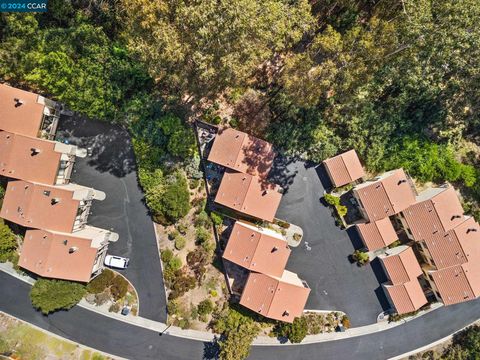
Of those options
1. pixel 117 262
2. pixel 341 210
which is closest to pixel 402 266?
pixel 341 210

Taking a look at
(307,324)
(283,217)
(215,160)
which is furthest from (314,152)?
(307,324)

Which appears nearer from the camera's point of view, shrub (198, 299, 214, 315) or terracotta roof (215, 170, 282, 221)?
terracotta roof (215, 170, 282, 221)

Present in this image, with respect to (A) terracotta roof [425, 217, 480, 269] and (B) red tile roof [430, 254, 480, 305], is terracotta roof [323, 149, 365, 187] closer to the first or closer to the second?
(A) terracotta roof [425, 217, 480, 269]

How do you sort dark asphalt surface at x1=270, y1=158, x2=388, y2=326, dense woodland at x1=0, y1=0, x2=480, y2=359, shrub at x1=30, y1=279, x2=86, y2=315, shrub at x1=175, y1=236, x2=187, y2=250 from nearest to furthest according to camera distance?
dense woodland at x1=0, y1=0, x2=480, y2=359 < shrub at x1=30, y1=279, x2=86, y2=315 < shrub at x1=175, y1=236, x2=187, y2=250 < dark asphalt surface at x1=270, y1=158, x2=388, y2=326

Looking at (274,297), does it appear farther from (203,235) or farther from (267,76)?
(267,76)

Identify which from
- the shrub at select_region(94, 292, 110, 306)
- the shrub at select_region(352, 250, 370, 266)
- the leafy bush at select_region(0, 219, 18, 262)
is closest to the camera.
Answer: the leafy bush at select_region(0, 219, 18, 262)

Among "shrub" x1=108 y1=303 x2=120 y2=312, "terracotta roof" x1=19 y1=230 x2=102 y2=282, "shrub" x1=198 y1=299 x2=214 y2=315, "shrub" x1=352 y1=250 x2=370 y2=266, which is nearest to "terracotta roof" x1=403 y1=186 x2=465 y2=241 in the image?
"shrub" x1=352 y1=250 x2=370 y2=266
